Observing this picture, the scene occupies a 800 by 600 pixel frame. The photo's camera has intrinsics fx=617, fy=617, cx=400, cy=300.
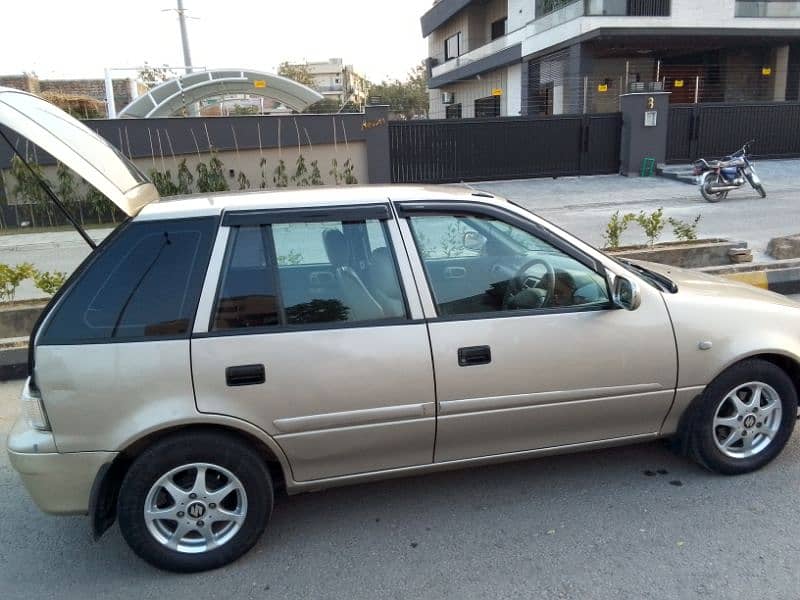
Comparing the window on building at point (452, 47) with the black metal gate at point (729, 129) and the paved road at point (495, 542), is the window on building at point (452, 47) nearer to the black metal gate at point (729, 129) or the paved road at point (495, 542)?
the black metal gate at point (729, 129)

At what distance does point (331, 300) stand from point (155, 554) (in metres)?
1.40

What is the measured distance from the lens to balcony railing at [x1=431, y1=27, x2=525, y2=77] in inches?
1180

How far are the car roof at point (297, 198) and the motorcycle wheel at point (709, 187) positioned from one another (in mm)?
12355

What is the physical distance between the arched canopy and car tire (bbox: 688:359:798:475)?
16496 mm

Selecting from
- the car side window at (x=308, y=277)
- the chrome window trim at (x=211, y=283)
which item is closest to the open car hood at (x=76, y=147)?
the chrome window trim at (x=211, y=283)

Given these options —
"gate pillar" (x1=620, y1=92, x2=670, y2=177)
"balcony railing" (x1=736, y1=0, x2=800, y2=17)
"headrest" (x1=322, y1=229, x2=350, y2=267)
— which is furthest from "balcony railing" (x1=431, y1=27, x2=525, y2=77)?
"headrest" (x1=322, y1=229, x2=350, y2=267)

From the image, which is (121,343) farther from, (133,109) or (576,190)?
(133,109)

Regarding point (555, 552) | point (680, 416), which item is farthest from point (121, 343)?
point (680, 416)

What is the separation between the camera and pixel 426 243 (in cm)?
326

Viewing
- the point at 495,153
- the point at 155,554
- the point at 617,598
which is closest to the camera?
the point at 617,598

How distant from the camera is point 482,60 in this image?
34.1m

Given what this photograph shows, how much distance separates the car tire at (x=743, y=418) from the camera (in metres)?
3.28

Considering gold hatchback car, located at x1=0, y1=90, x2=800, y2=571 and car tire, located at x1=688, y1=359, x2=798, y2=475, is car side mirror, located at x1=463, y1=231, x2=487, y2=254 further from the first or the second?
car tire, located at x1=688, y1=359, x2=798, y2=475

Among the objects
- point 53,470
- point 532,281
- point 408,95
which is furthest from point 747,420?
point 408,95
